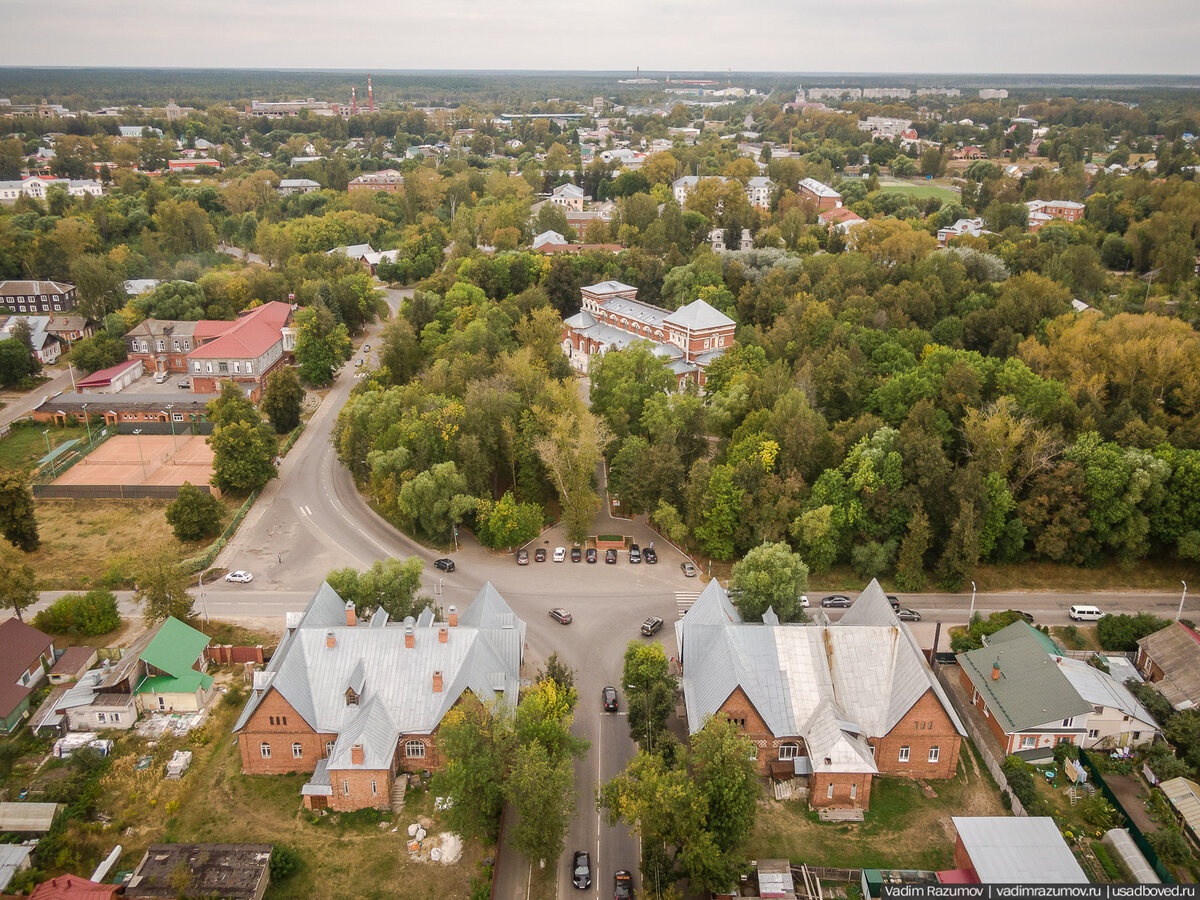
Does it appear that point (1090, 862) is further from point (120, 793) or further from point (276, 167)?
point (276, 167)

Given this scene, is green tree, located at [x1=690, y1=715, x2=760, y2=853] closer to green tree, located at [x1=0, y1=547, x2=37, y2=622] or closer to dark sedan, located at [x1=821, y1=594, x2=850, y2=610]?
dark sedan, located at [x1=821, y1=594, x2=850, y2=610]

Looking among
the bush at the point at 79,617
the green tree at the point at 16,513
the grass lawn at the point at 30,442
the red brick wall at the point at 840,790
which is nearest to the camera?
the red brick wall at the point at 840,790

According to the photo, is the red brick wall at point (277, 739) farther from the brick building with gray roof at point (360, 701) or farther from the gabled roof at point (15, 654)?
the gabled roof at point (15, 654)

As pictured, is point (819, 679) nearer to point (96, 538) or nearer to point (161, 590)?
point (161, 590)

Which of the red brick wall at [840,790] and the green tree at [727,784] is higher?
the green tree at [727,784]

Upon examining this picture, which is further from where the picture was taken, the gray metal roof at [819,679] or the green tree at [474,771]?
the gray metal roof at [819,679]

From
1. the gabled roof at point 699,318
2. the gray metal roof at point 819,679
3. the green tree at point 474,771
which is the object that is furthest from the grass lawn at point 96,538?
the gabled roof at point 699,318
